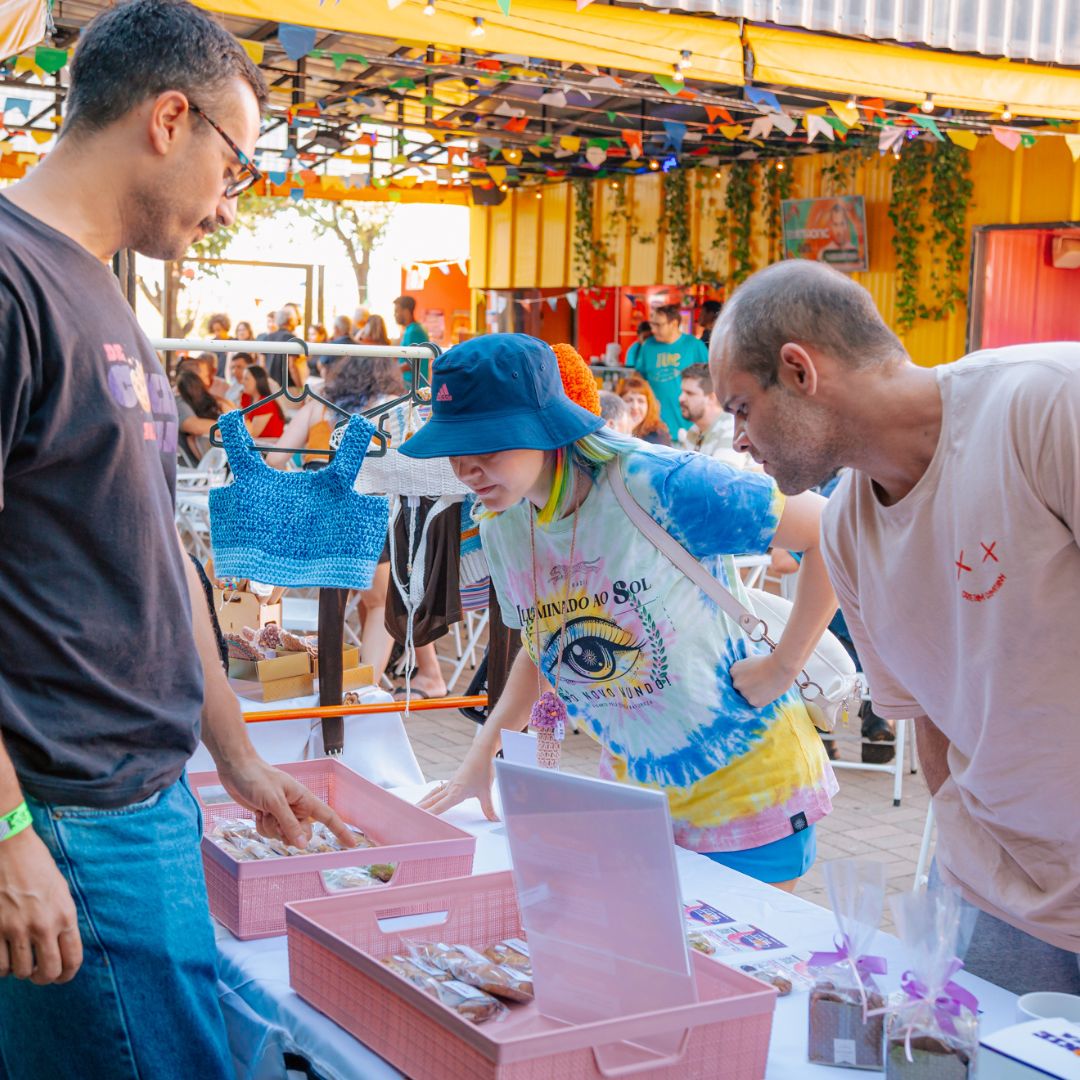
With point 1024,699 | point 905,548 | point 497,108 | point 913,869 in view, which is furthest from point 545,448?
point 497,108

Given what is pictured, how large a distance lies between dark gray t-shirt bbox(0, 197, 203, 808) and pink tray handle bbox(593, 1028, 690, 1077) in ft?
2.00

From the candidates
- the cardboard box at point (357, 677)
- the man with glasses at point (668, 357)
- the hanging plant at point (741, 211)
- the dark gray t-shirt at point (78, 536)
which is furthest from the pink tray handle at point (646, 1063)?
the hanging plant at point (741, 211)

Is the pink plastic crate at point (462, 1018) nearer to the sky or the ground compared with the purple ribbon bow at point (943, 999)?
nearer to the ground

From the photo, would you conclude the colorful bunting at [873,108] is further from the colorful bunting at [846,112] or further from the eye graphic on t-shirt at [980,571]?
the eye graphic on t-shirt at [980,571]

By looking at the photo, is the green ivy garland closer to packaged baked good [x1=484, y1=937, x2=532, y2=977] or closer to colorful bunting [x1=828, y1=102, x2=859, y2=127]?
colorful bunting [x1=828, y1=102, x2=859, y2=127]

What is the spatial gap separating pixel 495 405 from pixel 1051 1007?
1.25m

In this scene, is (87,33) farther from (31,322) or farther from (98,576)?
(98,576)

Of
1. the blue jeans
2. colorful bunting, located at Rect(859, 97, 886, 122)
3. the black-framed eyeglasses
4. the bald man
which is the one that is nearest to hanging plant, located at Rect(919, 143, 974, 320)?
colorful bunting, located at Rect(859, 97, 886, 122)

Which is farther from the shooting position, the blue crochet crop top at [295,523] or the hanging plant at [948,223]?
the hanging plant at [948,223]

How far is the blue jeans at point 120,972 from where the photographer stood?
1458 mm

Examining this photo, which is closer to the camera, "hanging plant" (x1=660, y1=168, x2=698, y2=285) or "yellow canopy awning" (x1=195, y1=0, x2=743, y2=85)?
"yellow canopy awning" (x1=195, y1=0, x2=743, y2=85)

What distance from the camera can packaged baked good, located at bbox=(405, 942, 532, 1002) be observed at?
164cm

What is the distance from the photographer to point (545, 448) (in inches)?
85.0

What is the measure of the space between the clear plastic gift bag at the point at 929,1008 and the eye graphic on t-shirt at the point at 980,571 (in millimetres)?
394
